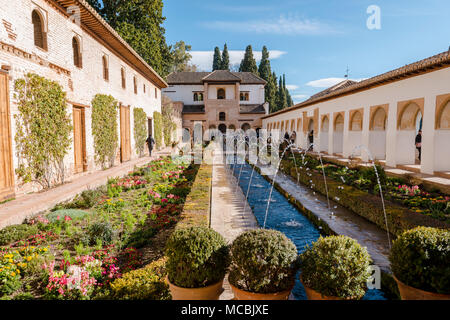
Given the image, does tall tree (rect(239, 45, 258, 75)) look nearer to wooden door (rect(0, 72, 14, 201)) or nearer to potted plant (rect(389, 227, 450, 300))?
wooden door (rect(0, 72, 14, 201))

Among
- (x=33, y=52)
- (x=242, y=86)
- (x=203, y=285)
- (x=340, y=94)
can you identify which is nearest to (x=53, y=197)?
(x=33, y=52)

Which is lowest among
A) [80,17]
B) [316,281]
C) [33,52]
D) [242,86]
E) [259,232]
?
[316,281]

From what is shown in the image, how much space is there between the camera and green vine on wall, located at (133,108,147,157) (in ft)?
55.5

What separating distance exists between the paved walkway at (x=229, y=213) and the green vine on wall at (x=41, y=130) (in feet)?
15.8

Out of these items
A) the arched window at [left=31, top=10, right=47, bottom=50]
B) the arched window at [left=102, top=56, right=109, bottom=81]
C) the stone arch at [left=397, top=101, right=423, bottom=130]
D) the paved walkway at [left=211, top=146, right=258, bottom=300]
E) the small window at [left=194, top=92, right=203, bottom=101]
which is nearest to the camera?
the paved walkway at [left=211, top=146, right=258, bottom=300]

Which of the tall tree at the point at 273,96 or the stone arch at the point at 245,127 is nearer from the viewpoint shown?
the stone arch at the point at 245,127

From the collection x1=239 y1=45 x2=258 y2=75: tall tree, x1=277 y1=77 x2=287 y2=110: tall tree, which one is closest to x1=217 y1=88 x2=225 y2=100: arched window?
x1=239 y1=45 x2=258 y2=75: tall tree

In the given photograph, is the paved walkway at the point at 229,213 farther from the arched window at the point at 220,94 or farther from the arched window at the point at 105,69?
the arched window at the point at 220,94

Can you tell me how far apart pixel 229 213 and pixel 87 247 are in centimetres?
307

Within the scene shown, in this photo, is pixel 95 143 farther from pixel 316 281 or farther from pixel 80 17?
pixel 316 281

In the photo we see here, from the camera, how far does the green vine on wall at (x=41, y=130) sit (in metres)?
7.31

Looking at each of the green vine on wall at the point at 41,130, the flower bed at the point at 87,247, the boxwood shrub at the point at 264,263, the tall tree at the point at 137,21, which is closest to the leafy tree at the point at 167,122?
the tall tree at the point at 137,21

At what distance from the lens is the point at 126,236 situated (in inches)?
199

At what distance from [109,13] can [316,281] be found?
2669 cm
